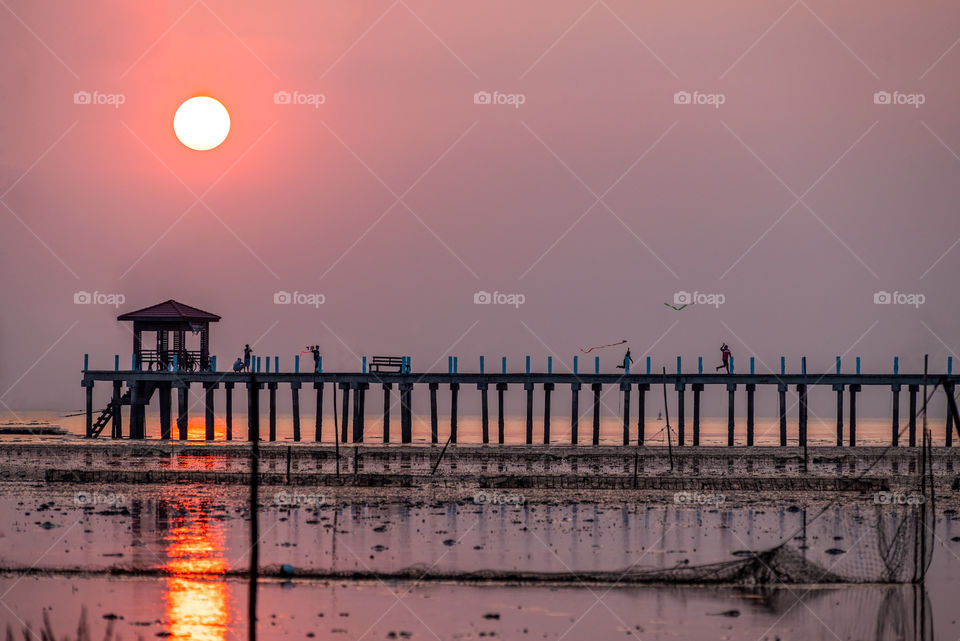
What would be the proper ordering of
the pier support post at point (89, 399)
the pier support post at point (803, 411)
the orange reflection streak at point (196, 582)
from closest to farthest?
the orange reflection streak at point (196, 582) → the pier support post at point (803, 411) → the pier support post at point (89, 399)

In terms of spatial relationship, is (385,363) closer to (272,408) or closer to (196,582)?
(272,408)

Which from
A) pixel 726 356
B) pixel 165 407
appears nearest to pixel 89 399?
pixel 165 407

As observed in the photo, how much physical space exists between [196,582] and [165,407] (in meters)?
54.6

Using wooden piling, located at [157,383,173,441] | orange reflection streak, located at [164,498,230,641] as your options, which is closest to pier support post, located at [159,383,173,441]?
wooden piling, located at [157,383,173,441]

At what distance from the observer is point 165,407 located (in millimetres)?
77438

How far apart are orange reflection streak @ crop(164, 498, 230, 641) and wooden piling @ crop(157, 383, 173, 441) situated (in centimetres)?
4397

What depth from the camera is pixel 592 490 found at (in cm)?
4209

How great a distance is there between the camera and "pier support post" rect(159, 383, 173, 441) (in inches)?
3009

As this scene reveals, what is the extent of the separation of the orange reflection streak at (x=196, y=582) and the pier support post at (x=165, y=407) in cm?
4398

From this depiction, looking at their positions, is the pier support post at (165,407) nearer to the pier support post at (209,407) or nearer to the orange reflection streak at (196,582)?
the pier support post at (209,407)

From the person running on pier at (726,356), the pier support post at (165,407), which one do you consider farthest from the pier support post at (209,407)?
the person running on pier at (726,356)

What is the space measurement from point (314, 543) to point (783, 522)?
41.5 ft

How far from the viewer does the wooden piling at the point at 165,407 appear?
76.4m

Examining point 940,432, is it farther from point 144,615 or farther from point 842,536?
point 144,615
